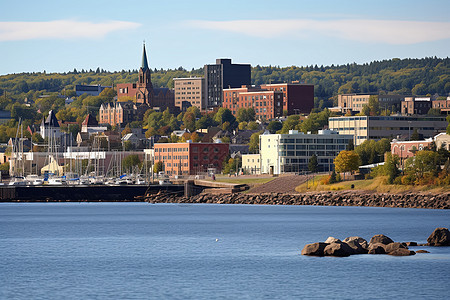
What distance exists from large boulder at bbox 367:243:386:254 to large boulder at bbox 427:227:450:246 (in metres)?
6.76

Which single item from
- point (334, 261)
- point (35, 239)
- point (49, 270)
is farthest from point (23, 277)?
point (35, 239)

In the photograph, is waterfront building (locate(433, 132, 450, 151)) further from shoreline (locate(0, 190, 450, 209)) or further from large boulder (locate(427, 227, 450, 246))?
large boulder (locate(427, 227, 450, 246))

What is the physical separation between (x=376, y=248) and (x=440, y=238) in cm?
779

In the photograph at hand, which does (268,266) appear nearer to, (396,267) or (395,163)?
(396,267)

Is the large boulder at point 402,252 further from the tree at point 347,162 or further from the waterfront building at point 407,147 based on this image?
the tree at point 347,162

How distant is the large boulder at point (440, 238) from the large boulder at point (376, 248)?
6.76m

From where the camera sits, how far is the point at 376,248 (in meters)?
67.2

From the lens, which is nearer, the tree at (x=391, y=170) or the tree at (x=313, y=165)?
the tree at (x=391, y=170)

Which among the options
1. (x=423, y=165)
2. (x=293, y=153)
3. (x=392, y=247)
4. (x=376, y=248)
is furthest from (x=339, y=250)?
(x=293, y=153)

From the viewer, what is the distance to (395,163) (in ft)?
491

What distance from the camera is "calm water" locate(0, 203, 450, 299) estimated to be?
5394 cm

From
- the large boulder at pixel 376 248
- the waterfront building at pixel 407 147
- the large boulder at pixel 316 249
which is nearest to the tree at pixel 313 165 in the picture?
the waterfront building at pixel 407 147

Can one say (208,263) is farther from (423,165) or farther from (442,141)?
(442,141)

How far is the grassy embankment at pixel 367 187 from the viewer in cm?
13950
